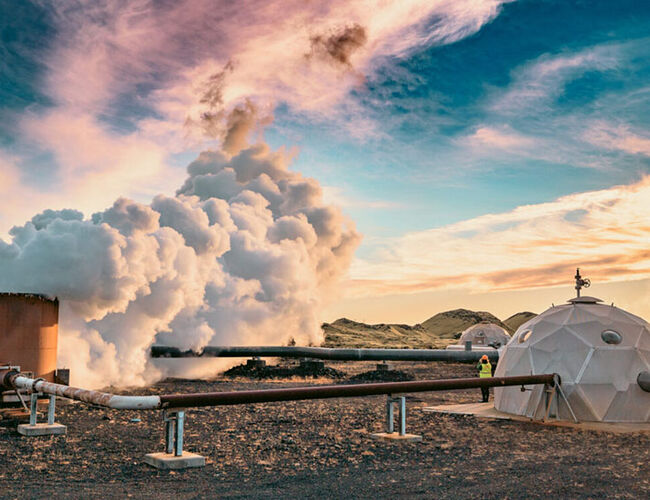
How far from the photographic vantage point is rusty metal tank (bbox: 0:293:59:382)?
21.6 metres

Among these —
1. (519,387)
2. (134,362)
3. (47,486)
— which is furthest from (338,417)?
(134,362)

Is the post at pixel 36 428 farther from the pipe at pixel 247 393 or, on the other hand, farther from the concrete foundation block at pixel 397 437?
the concrete foundation block at pixel 397 437

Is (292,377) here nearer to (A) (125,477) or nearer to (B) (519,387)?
(B) (519,387)

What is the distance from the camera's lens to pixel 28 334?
21969mm

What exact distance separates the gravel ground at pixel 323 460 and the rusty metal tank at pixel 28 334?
11.5ft

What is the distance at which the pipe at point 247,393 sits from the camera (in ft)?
37.9

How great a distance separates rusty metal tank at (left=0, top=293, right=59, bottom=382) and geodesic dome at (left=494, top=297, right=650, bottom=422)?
1517 cm

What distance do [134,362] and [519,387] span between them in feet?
64.2

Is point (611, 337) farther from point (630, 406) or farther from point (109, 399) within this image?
point (109, 399)

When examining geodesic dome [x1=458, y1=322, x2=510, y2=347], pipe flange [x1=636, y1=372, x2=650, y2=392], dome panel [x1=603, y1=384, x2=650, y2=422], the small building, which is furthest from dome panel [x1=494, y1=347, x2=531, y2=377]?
geodesic dome [x1=458, y1=322, x2=510, y2=347]

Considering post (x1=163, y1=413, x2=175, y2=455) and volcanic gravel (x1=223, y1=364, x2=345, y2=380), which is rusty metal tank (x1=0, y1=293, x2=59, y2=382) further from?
volcanic gravel (x1=223, y1=364, x2=345, y2=380)

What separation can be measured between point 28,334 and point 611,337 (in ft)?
61.3

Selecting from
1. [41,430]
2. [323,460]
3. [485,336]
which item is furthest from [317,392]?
[485,336]

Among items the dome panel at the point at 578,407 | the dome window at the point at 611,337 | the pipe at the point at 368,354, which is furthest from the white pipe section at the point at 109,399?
the pipe at the point at 368,354
